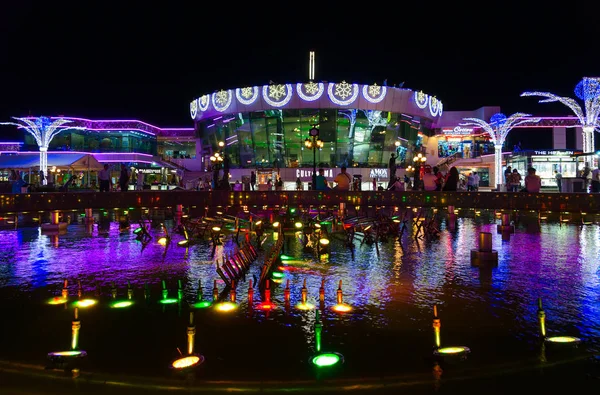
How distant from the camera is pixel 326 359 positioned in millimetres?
4684

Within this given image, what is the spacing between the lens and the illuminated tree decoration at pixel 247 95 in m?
55.7

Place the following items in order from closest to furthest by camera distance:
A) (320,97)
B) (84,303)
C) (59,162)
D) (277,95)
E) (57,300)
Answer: (84,303)
(57,300)
(59,162)
(320,97)
(277,95)

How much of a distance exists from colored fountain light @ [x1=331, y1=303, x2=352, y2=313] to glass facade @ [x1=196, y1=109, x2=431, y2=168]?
167ft

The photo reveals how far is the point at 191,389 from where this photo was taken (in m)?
4.11

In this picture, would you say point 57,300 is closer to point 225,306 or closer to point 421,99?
point 225,306

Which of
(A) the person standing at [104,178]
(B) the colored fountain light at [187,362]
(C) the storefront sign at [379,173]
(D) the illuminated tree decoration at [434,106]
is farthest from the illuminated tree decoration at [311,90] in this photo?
(B) the colored fountain light at [187,362]

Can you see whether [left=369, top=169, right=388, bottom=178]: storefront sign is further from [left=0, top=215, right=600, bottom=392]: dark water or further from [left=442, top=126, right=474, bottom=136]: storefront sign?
[left=0, top=215, right=600, bottom=392]: dark water

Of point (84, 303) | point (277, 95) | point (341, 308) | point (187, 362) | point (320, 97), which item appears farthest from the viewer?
point (277, 95)

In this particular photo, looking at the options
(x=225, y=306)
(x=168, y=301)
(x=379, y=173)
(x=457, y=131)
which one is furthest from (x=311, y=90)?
(x=225, y=306)

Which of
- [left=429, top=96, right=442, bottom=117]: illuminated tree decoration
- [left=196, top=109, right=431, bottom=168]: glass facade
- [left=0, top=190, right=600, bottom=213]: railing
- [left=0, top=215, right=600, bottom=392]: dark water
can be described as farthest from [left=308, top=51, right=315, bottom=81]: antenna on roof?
[left=0, top=215, right=600, bottom=392]: dark water

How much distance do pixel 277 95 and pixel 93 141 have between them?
86.7ft

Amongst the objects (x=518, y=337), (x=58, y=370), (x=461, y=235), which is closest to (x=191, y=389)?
(x=58, y=370)

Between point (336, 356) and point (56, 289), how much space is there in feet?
16.4

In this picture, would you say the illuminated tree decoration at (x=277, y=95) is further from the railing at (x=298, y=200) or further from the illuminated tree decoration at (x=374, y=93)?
the railing at (x=298, y=200)
